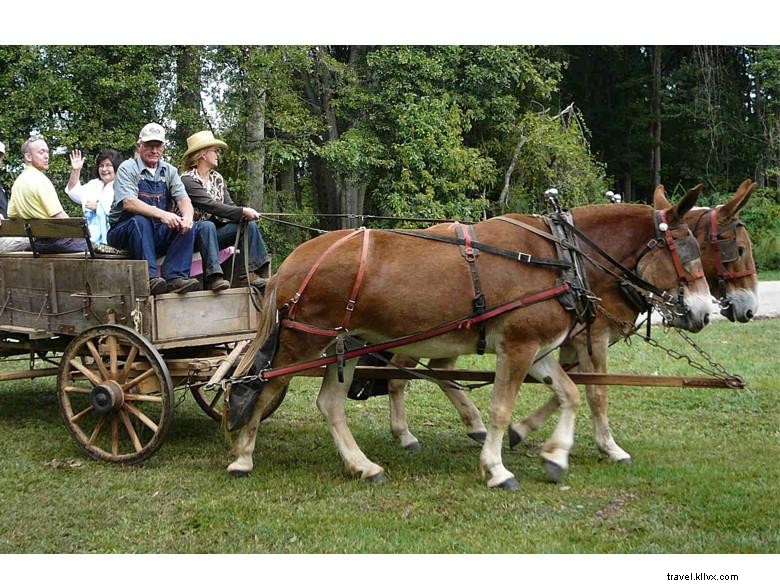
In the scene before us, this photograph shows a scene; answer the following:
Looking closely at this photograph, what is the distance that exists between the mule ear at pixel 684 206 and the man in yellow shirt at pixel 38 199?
14.6 ft

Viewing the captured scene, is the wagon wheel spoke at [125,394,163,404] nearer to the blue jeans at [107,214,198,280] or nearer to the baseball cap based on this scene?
the blue jeans at [107,214,198,280]

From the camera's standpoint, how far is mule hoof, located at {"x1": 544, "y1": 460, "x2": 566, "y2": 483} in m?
5.62

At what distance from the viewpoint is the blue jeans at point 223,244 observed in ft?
21.0

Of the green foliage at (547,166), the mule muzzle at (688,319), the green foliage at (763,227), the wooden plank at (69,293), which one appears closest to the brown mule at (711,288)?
the mule muzzle at (688,319)

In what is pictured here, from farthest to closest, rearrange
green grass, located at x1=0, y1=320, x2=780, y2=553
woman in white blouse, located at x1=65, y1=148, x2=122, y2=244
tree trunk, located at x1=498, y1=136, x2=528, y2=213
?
1. tree trunk, located at x1=498, y1=136, x2=528, y2=213
2. woman in white blouse, located at x1=65, y1=148, x2=122, y2=244
3. green grass, located at x1=0, y1=320, x2=780, y2=553

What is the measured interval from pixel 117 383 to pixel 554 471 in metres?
3.13

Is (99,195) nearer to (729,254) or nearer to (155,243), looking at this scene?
(155,243)

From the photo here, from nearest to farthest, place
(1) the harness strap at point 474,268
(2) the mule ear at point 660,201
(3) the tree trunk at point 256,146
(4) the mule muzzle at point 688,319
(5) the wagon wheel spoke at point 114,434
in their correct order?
(1) the harness strap at point 474,268 → (4) the mule muzzle at point 688,319 → (5) the wagon wheel spoke at point 114,434 → (2) the mule ear at point 660,201 → (3) the tree trunk at point 256,146

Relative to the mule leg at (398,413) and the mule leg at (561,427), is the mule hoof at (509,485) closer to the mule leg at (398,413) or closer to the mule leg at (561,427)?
the mule leg at (561,427)

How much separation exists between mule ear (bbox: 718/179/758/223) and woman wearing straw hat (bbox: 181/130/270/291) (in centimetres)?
337

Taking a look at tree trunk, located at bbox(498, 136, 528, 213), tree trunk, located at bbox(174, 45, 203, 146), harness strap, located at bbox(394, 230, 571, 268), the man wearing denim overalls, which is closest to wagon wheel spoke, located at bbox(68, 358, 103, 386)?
the man wearing denim overalls

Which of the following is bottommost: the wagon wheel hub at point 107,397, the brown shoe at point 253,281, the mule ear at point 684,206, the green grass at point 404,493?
the green grass at point 404,493
